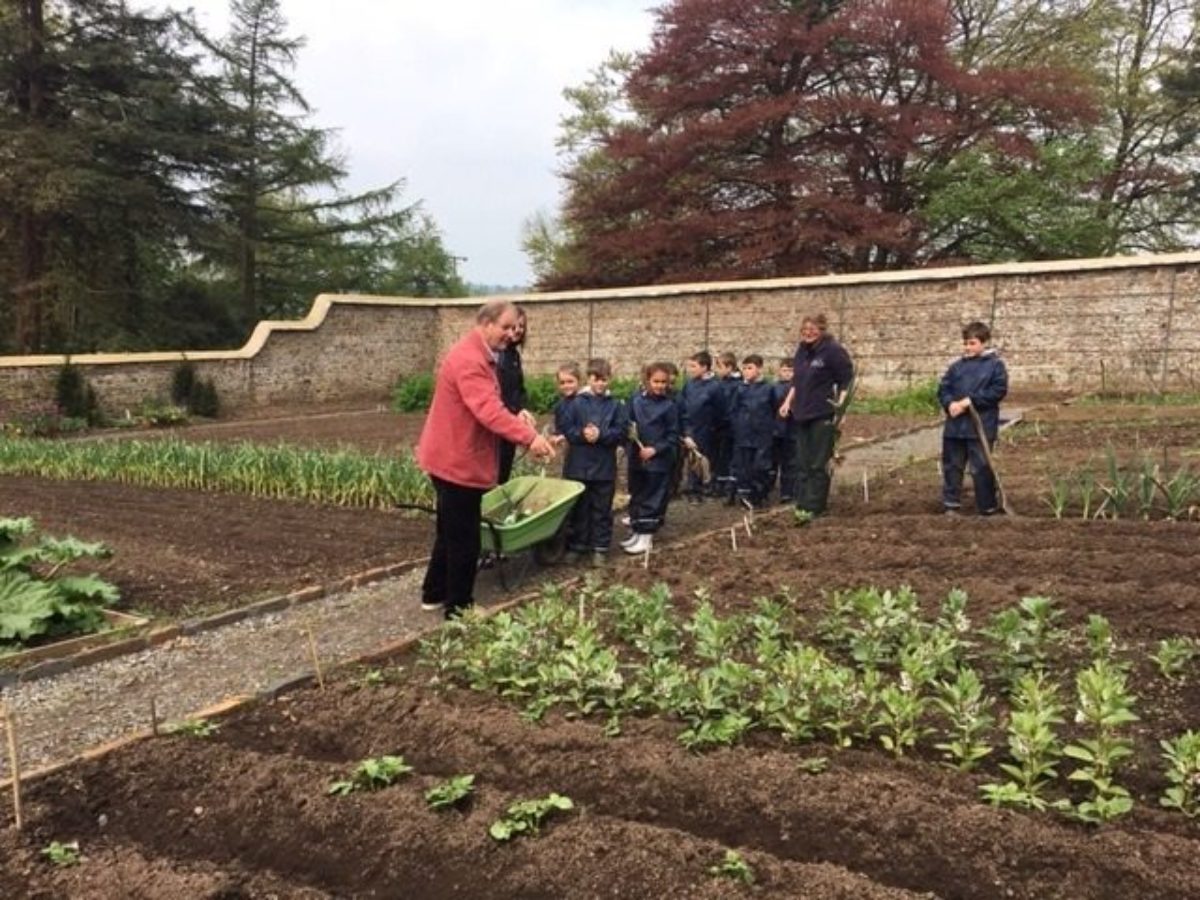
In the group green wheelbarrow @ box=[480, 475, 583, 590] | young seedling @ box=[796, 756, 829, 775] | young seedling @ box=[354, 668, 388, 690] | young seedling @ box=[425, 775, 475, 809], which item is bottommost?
young seedling @ box=[354, 668, 388, 690]

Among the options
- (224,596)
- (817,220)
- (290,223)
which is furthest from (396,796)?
(290,223)

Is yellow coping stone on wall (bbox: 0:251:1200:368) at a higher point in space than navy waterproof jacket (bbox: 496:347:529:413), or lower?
higher

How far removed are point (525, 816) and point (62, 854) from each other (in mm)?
1399

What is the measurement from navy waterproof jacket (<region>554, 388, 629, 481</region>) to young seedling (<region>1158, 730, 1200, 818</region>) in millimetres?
4040

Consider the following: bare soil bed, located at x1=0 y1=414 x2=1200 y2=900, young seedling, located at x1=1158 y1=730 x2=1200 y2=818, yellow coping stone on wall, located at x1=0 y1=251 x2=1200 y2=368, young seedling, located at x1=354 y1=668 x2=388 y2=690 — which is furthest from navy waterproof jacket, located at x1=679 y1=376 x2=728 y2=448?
young seedling, located at x1=1158 y1=730 x2=1200 y2=818

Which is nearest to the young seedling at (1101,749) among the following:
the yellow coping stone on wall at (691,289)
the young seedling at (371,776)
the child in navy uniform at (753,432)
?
the young seedling at (371,776)

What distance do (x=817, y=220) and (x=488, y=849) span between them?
2235 cm

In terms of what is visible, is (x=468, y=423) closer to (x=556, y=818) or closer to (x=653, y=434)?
(x=653, y=434)

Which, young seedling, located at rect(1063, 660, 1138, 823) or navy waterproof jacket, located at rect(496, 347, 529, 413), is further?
navy waterproof jacket, located at rect(496, 347, 529, 413)

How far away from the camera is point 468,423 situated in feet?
16.5

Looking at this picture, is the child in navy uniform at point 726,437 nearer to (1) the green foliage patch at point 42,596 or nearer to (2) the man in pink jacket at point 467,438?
(2) the man in pink jacket at point 467,438

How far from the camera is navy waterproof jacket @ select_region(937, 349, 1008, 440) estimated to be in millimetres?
6938

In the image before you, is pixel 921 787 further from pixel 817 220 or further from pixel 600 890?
pixel 817 220

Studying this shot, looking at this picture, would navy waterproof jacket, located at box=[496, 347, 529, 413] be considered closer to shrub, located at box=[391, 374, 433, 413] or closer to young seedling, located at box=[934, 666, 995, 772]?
young seedling, located at box=[934, 666, 995, 772]
